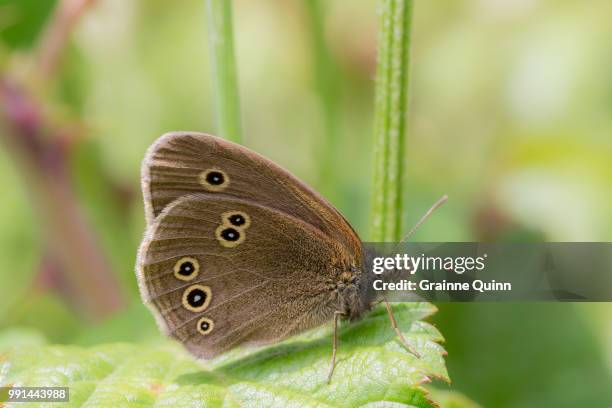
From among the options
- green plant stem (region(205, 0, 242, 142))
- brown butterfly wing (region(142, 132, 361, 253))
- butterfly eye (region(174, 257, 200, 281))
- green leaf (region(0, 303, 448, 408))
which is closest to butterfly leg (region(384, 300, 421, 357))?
green leaf (region(0, 303, 448, 408))

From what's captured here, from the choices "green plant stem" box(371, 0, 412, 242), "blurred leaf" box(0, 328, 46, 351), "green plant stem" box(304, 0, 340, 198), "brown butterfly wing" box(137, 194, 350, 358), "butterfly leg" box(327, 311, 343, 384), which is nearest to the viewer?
"green plant stem" box(371, 0, 412, 242)

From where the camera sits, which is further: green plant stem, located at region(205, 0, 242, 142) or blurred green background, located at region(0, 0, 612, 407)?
blurred green background, located at region(0, 0, 612, 407)

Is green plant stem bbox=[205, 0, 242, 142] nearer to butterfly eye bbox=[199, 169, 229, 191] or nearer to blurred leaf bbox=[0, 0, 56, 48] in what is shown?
butterfly eye bbox=[199, 169, 229, 191]

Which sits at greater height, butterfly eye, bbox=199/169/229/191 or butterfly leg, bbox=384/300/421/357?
butterfly eye, bbox=199/169/229/191

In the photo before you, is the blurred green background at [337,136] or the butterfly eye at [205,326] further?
the blurred green background at [337,136]

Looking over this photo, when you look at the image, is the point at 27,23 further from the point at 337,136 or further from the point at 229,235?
the point at 229,235

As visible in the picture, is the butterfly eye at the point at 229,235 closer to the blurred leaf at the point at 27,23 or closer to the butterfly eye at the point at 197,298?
the butterfly eye at the point at 197,298

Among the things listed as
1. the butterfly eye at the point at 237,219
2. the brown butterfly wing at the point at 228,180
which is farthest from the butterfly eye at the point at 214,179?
the butterfly eye at the point at 237,219
